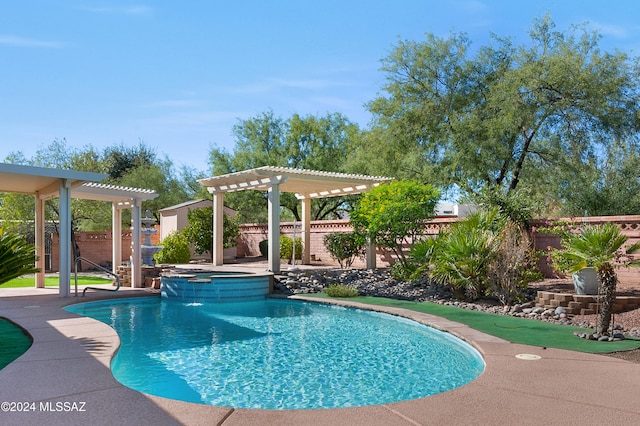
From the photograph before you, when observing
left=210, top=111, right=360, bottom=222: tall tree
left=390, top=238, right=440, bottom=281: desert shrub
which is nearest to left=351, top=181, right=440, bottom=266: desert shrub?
left=390, top=238, right=440, bottom=281: desert shrub

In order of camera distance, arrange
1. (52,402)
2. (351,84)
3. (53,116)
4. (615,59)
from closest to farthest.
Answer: (52,402), (615,59), (351,84), (53,116)

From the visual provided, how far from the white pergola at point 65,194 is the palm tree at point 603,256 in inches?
390

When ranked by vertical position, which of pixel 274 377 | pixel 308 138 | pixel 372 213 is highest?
pixel 308 138

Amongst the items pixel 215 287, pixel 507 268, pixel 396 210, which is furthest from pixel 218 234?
pixel 507 268

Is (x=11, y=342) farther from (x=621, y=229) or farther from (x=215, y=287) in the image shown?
(x=621, y=229)

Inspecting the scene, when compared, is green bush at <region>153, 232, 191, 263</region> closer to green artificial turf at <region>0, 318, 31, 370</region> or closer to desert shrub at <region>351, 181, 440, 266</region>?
desert shrub at <region>351, 181, 440, 266</region>

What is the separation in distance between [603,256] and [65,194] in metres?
11.0

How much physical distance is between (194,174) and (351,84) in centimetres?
1758

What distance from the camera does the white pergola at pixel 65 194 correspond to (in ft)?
38.2

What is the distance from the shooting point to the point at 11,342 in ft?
24.0

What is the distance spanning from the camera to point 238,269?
1612 cm

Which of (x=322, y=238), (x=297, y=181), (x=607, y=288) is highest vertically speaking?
(x=297, y=181)

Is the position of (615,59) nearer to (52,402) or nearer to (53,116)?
(52,402)

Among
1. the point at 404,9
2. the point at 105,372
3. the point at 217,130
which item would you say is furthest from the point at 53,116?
the point at 105,372
